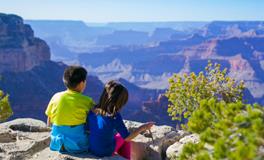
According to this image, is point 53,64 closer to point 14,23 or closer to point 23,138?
point 14,23

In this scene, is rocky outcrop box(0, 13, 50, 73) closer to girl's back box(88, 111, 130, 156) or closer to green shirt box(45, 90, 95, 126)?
green shirt box(45, 90, 95, 126)

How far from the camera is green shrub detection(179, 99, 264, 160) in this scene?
4102 millimetres

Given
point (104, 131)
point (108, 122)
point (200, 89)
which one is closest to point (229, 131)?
point (108, 122)

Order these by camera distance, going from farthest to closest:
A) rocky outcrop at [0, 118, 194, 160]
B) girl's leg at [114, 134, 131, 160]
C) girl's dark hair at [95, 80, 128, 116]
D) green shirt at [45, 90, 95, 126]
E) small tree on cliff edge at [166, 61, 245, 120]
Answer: small tree on cliff edge at [166, 61, 245, 120]
rocky outcrop at [0, 118, 194, 160]
girl's leg at [114, 134, 131, 160]
green shirt at [45, 90, 95, 126]
girl's dark hair at [95, 80, 128, 116]

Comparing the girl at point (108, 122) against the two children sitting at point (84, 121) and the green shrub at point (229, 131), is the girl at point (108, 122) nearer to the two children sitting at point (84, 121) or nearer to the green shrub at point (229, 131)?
the two children sitting at point (84, 121)

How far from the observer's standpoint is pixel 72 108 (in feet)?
27.6

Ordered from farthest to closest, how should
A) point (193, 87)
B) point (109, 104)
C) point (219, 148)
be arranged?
point (193, 87) → point (109, 104) → point (219, 148)

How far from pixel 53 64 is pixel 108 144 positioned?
115489 millimetres

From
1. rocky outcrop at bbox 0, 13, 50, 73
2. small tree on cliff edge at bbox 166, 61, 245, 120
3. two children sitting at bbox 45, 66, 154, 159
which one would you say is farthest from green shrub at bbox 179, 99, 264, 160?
rocky outcrop at bbox 0, 13, 50, 73

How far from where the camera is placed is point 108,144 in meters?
8.38

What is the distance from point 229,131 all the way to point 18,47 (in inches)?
4497

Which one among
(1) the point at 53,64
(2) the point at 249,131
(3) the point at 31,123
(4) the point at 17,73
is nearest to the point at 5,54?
(4) the point at 17,73

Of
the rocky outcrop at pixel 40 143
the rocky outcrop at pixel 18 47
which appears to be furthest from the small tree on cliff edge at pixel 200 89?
the rocky outcrop at pixel 18 47

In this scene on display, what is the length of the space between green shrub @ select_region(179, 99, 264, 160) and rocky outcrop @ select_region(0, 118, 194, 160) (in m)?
3.73
